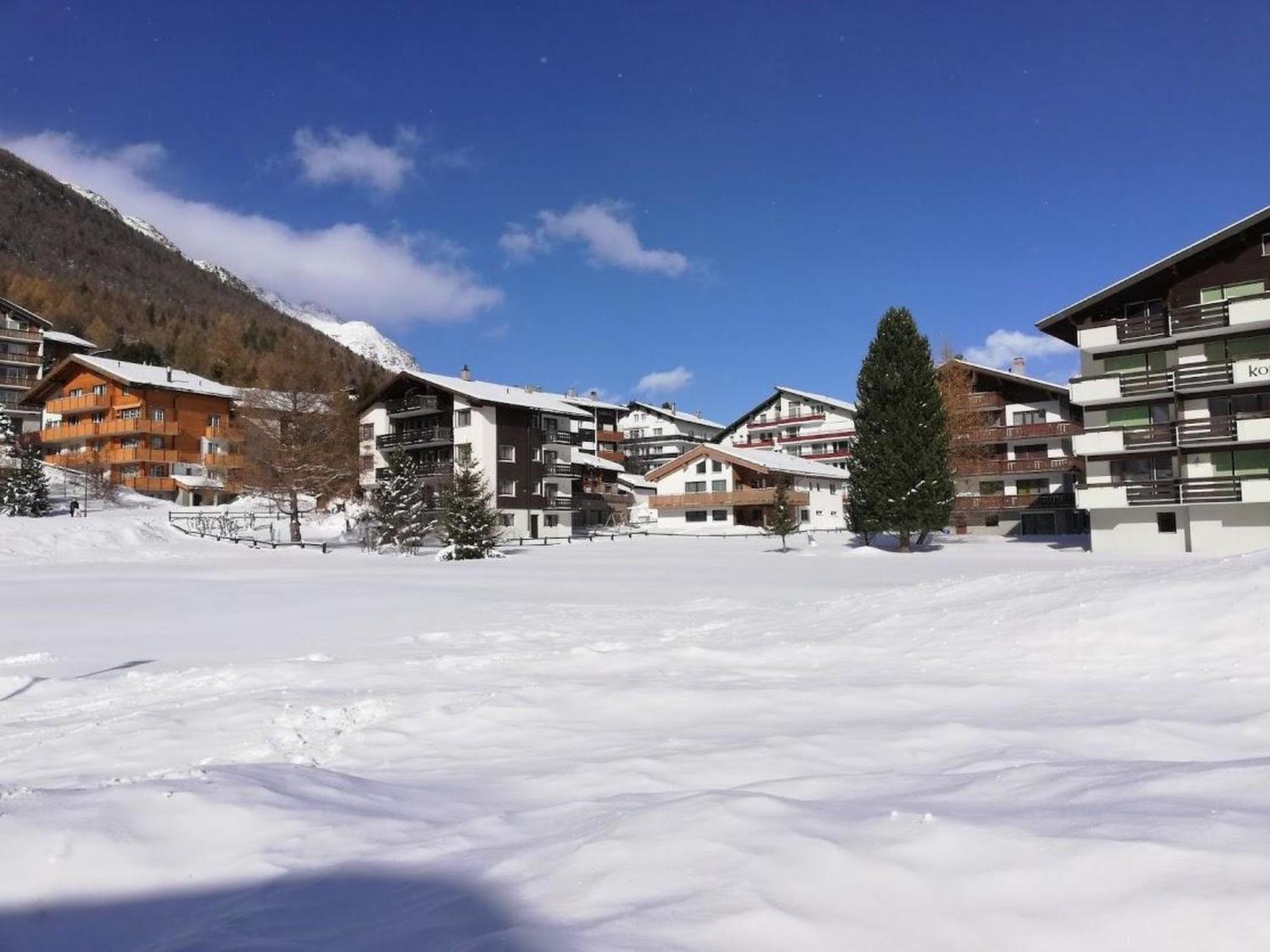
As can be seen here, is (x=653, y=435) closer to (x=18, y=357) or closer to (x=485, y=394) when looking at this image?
(x=485, y=394)

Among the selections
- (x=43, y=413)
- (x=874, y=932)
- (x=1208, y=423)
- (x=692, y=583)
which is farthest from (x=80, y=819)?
(x=43, y=413)

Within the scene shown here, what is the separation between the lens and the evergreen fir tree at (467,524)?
132 ft

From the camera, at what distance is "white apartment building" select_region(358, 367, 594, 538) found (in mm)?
61219

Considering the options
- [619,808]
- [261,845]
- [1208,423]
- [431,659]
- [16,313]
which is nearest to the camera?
[261,845]

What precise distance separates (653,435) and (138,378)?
2312 inches

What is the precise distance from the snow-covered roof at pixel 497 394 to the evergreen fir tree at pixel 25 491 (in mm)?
23813

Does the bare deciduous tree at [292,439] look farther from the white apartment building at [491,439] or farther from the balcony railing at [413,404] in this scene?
the balcony railing at [413,404]

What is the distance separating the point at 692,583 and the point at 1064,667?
18.0 metres

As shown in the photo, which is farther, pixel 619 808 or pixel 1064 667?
pixel 1064 667

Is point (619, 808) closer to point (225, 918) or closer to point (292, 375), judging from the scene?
point (225, 918)

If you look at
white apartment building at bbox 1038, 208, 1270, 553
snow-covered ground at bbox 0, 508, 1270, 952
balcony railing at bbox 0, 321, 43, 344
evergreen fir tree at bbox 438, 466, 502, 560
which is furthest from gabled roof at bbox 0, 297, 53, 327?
white apartment building at bbox 1038, 208, 1270, 553

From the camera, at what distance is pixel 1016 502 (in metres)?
56.7

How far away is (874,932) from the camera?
3.37 m

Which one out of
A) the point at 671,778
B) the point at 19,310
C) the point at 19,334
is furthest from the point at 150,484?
the point at 671,778
